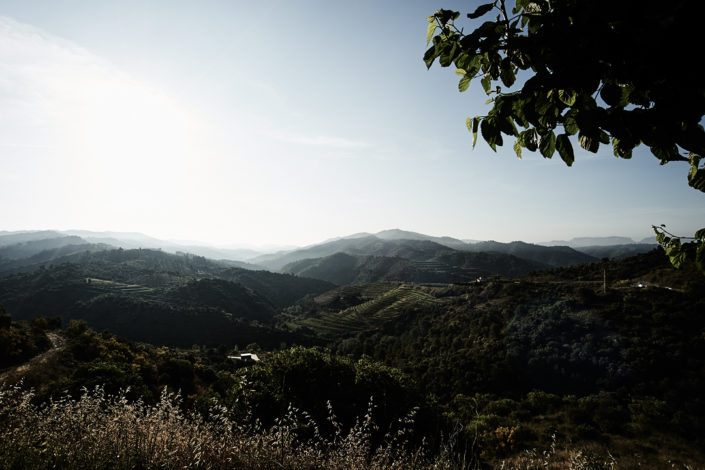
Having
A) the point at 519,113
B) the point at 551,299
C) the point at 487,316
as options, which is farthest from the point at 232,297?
the point at 519,113

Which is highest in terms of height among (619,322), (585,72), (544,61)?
(544,61)

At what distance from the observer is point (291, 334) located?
104500mm

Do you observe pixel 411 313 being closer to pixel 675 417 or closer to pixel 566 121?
pixel 675 417

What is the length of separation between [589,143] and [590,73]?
1.95ft

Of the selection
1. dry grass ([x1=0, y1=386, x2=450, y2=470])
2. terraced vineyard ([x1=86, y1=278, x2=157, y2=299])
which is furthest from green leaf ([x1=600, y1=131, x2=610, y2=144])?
terraced vineyard ([x1=86, y1=278, x2=157, y2=299])

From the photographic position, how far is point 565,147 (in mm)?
2264

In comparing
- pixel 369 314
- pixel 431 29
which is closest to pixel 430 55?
pixel 431 29

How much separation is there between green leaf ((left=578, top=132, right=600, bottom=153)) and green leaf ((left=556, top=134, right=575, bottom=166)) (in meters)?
0.08

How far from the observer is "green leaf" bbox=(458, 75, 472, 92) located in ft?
8.37

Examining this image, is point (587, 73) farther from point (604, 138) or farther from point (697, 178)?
point (697, 178)

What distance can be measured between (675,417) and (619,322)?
22.2 m

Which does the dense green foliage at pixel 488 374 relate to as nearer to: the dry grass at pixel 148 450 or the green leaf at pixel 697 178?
the dry grass at pixel 148 450

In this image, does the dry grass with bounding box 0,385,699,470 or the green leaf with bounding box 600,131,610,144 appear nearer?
the green leaf with bounding box 600,131,610,144

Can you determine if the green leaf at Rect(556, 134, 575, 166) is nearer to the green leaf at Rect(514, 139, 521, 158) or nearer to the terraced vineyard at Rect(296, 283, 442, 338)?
the green leaf at Rect(514, 139, 521, 158)
